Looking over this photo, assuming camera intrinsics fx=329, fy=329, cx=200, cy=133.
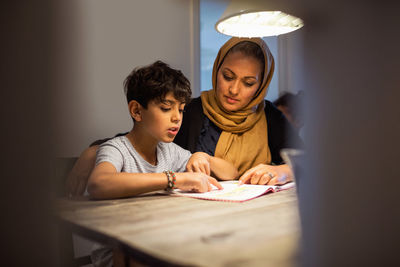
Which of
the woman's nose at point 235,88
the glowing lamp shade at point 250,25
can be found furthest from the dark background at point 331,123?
the woman's nose at point 235,88

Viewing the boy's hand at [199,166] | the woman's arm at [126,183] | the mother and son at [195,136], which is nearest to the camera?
the woman's arm at [126,183]

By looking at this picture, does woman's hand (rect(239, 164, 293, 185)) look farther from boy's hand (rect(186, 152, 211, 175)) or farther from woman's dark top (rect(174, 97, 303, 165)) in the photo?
woman's dark top (rect(174, 97, 303, 165))

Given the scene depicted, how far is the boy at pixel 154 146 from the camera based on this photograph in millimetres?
917

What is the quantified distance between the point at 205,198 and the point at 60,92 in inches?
25.9

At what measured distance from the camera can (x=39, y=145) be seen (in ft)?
0.77

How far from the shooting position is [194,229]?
1.72ft

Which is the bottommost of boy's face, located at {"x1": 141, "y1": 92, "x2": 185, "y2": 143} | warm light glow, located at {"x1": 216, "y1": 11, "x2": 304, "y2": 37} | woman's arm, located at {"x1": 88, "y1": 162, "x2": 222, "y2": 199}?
woman's arm, located at {"x1": 88, "y1": 162, "x2": 222, "y2": 199}

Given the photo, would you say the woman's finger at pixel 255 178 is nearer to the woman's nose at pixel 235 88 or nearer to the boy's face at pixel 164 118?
the boy's face at pixel 164 118

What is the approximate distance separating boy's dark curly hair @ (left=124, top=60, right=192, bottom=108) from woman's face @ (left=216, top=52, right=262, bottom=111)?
0.38 meters

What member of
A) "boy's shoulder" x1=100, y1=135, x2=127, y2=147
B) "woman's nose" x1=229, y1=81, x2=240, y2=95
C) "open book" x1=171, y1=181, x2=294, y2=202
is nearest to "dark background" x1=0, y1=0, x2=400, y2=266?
"open book" x1=171, y1=181, x2=294, y2=202

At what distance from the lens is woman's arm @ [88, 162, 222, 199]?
84 centimetres

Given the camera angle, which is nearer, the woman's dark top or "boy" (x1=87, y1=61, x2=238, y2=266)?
"boy" (x1=87, y1=61, x2=238, y2=266)

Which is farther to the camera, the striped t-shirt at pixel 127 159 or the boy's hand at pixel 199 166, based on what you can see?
the boy's hand at pixel 199 166

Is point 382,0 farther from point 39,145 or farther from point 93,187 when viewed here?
point 93,187
